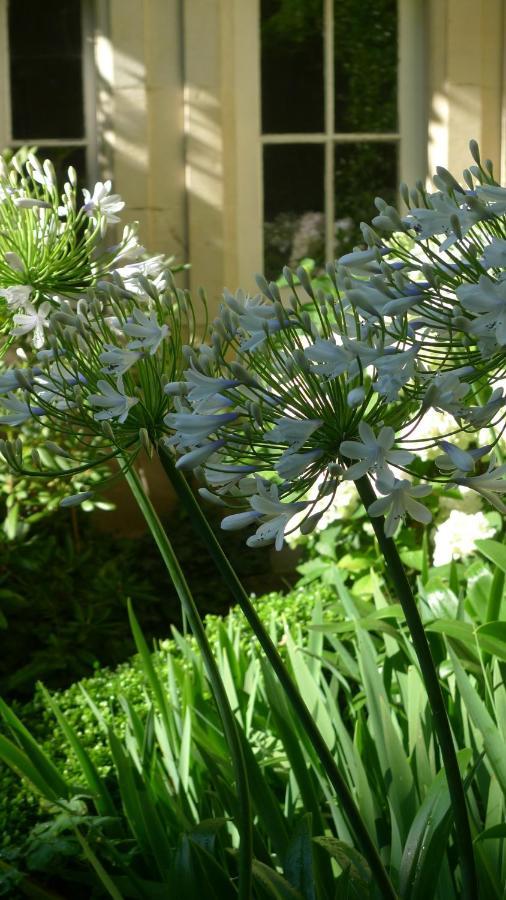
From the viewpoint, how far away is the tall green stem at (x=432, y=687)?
1015 mm

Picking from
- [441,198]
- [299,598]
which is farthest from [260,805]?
[299,598]

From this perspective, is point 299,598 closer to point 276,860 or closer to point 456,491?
point 456,491

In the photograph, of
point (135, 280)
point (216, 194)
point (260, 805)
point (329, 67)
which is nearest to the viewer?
point (135, 280)

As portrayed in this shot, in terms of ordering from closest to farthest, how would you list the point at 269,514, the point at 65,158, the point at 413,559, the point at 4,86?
the point at 269,514
the point at 413,559
the point at 4,86
the point at 65,158

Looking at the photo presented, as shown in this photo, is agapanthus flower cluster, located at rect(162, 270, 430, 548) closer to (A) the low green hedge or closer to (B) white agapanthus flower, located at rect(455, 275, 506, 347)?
(B) white agapanthus flower, located at rect(455, 275, 506, 347)

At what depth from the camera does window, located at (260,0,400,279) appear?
4.59 metres

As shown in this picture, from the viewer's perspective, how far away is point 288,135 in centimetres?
462

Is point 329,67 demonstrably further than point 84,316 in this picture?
Yes

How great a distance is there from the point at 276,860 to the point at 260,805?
29 cm

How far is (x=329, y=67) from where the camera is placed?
4.64m

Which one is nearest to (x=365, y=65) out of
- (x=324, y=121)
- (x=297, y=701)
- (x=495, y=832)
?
(x=324, y=121)

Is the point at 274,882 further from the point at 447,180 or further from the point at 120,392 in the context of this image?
the point at 447,180

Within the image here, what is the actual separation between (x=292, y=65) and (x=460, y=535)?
8.53 ft

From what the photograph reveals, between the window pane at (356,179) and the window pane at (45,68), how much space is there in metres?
1.09
